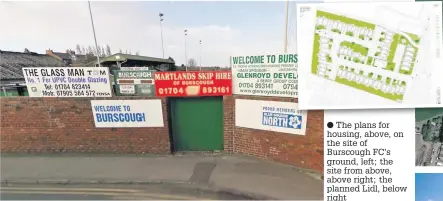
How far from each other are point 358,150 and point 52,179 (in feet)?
21.0

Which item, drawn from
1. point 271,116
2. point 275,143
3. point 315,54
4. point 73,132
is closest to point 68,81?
point 73,132

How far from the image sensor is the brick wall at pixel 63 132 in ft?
21.9

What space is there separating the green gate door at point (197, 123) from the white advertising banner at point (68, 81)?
2104 mm

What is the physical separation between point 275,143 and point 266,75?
1719mm

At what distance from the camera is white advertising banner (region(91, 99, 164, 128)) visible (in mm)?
6543

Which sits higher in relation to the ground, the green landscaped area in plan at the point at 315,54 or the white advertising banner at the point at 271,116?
the green landscaped area in plan at the point at 315,54

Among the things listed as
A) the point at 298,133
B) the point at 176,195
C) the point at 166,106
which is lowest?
the point at 176,195

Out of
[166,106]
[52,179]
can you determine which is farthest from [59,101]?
[166,106]

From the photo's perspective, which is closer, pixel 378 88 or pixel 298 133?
pixel 378 88

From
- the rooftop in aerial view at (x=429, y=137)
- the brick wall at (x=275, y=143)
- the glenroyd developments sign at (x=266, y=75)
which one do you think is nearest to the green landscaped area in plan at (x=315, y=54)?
the rooftop in aerial view at (x=429, y=137)

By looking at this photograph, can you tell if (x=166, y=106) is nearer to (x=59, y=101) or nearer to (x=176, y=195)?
(x=176, y=195)

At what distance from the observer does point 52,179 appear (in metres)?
5.42

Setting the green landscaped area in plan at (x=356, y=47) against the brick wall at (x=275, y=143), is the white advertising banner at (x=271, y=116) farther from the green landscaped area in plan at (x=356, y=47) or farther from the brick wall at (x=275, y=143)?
the green landscaped area in plan at (x=356, y=47)

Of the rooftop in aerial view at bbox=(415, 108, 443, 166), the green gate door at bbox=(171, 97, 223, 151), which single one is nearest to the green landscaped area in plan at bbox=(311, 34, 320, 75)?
the rooftop in aerial view at bbox=(415, 108, 443, 166)
